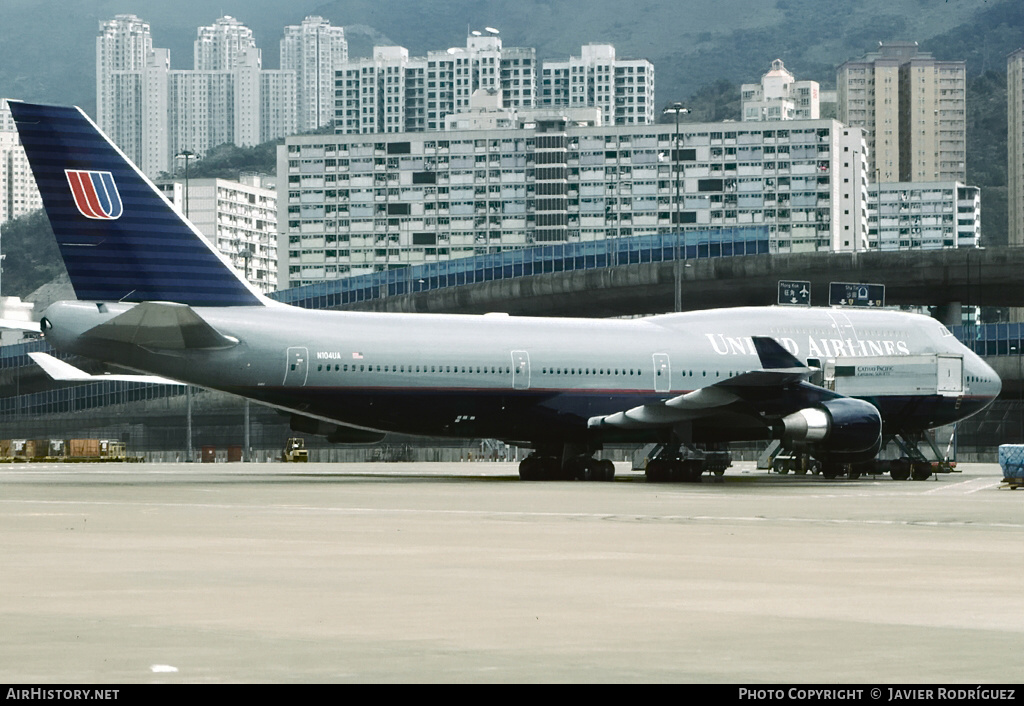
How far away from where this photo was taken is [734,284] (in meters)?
115

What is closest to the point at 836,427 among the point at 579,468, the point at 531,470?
the point at 579,468

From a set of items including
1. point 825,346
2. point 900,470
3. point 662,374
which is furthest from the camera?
point 900,470

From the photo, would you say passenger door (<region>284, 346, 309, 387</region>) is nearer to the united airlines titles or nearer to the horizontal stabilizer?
the horizontal stabilizer

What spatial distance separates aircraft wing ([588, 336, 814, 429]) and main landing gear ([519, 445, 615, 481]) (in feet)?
5.24

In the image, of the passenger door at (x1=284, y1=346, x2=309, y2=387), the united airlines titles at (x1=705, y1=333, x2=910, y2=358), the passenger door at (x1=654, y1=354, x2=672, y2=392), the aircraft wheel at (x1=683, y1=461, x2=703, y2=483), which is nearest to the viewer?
the passenger door at (x1=284, y1=346, x2=309, y2=387)

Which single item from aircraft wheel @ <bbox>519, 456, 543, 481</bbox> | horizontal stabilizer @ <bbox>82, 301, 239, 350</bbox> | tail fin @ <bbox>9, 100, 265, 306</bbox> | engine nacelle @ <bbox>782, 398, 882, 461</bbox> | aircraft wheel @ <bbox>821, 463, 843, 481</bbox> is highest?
tail fin @ <bbox>9, 100, 265, 306</bbox>

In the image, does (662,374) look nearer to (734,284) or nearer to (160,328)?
(160,328)

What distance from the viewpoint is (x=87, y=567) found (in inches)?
661

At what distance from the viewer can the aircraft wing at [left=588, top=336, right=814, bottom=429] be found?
4234 centimetres

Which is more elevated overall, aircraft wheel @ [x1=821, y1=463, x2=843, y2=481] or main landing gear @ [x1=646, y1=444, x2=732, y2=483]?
main landing gear @ [x1=646, y1=444, x2=732, y2=483]

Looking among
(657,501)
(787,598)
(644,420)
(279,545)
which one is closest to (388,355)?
(644,420)

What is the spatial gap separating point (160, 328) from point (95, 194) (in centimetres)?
361

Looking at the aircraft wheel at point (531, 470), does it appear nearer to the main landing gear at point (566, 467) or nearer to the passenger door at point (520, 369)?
the main landing gear at point (566, 467)

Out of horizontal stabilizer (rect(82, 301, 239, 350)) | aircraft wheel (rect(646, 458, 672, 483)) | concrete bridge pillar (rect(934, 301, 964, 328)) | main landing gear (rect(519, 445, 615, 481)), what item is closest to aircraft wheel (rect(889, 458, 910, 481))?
aircraft wheel (rect(646, 458, 672, 483))
